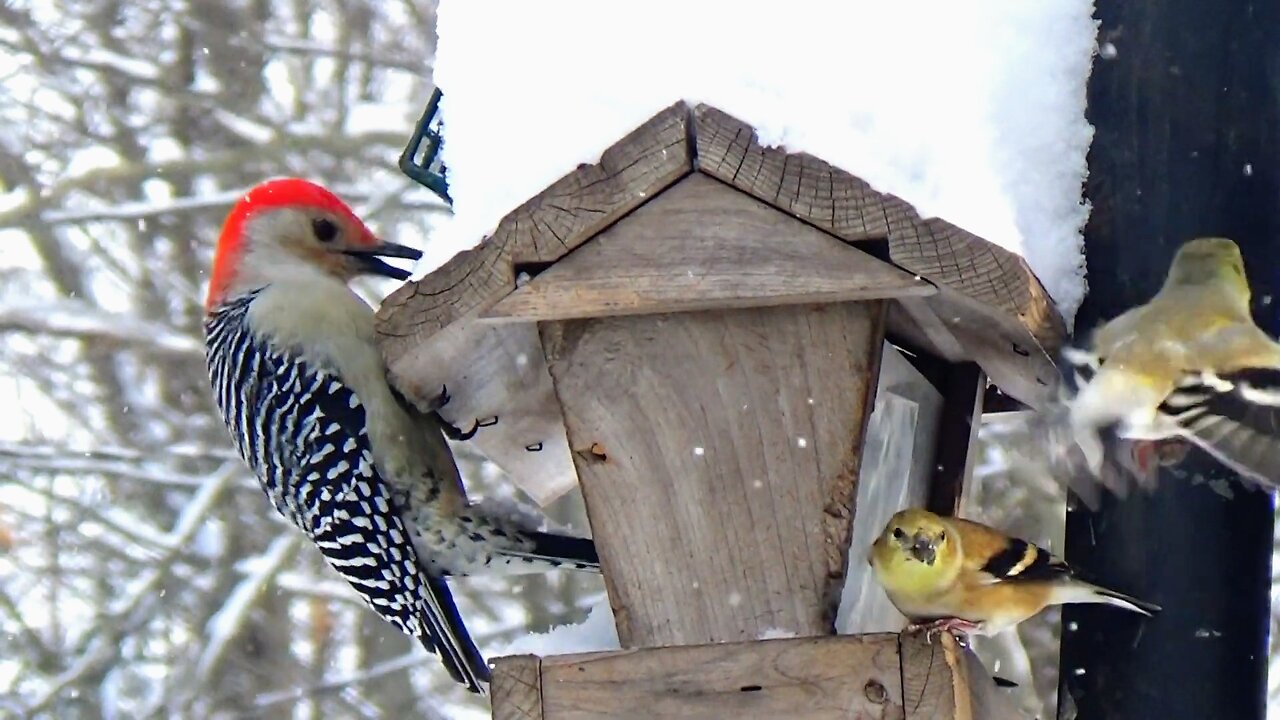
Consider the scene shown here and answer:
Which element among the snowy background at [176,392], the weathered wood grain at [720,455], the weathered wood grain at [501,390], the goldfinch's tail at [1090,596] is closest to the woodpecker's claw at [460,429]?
the weathered wood grain at [501,390]

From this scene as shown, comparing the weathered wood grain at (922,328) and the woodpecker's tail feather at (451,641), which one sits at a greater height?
the weathered wood grain at (922,328)

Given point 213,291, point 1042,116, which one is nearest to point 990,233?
point 1042,116

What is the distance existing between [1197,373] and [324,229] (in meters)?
2.12

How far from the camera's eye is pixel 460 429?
322 cm

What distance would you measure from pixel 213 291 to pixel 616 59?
1.90m

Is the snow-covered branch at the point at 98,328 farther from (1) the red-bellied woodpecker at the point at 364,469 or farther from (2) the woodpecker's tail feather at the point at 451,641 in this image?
(2) the woodpecker's tail feather at the point at 451,641

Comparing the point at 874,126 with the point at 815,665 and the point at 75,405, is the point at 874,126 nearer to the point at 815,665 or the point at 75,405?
the point at 815,665

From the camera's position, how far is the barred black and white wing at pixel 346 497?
10.9 ft

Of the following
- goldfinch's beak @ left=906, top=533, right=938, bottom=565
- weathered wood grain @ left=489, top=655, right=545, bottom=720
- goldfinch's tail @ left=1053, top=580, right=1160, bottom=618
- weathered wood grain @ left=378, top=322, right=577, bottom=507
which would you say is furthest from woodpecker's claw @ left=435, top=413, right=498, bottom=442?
goldfinch's tail @ left=1053, top=580, right=1160, bottom=618

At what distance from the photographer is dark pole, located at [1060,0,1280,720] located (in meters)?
2.58

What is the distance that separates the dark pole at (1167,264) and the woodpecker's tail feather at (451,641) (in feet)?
4.39

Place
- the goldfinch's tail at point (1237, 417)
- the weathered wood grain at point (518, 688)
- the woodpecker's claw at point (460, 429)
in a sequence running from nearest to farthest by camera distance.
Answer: the weathered wood grain at point (518, 688) → the goldfinch's tail at point (1237, 417) → the woodpecker's claw at point (460, 429)

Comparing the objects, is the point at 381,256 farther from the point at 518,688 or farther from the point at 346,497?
the point at 518,688

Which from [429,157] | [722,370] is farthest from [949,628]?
[429,157]
